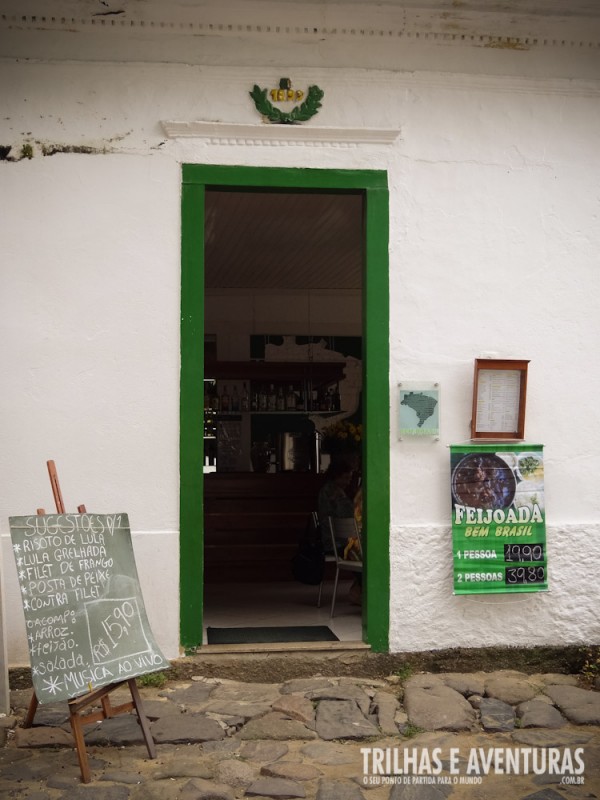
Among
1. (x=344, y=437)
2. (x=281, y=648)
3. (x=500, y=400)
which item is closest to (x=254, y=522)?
(x=344, y=437)

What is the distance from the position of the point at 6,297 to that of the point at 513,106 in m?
3.52

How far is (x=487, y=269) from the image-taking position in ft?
19.8

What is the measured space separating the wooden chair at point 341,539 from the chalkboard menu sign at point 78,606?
2.64 metres

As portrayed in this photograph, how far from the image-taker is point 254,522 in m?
9.38

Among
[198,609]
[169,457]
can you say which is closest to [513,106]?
[169,457]

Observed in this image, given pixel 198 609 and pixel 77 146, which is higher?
pixel 77 146

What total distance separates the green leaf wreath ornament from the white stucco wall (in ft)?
0.23

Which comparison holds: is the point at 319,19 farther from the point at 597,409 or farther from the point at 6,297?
the point at 597,409

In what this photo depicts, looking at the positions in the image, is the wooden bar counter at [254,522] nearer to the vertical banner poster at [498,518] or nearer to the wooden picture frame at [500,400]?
the vertical banner poster at [498,518]

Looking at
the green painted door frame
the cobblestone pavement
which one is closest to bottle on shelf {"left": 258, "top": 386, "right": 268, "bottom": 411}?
the green painted door frame

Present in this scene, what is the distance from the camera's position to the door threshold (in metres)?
5.71

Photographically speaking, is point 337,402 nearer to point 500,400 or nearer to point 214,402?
point 214,402

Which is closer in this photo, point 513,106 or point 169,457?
point 169,457

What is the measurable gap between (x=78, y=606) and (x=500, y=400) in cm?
297
